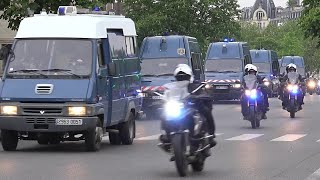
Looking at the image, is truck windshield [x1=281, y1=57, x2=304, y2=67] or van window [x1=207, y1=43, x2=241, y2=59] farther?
truck windshield [x1=281, y1=57, x2=304, y2=67]

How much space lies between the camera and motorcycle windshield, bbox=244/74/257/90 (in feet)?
84.3

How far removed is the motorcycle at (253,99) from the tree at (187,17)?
54.4 meters

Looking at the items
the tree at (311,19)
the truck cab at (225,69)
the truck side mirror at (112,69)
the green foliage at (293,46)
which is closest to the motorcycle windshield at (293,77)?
the truck cab at (225,69)

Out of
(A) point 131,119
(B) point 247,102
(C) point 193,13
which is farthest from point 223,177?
(C) point 193,13

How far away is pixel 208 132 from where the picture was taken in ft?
44.6

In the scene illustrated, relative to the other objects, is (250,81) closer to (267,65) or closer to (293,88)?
(293,88)

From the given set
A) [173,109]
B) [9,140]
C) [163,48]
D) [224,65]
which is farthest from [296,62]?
[173,109]

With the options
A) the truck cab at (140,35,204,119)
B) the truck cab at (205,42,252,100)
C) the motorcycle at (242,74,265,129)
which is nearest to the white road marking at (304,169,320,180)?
the motorcycle at (242,74,265,129)

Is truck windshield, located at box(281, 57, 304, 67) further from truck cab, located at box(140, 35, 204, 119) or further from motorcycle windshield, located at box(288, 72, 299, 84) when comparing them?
motorcycle windshield, located at box(288, 72, 299, 84)

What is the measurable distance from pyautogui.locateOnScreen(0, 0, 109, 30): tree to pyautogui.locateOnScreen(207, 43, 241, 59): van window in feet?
60.5

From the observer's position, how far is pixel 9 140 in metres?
17.2

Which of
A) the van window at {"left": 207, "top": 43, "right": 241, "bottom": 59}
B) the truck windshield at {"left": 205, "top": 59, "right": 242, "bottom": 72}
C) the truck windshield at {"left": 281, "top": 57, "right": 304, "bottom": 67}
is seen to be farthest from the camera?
the truck windshield at {"left": 281, "top": 57, "right": 304, "bottom": 67}

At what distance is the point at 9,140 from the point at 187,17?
218 ft

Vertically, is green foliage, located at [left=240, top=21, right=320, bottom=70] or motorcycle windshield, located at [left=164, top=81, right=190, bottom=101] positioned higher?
motorcycle windshield, located at [left=164, top=81, right=190, bottom=101]
